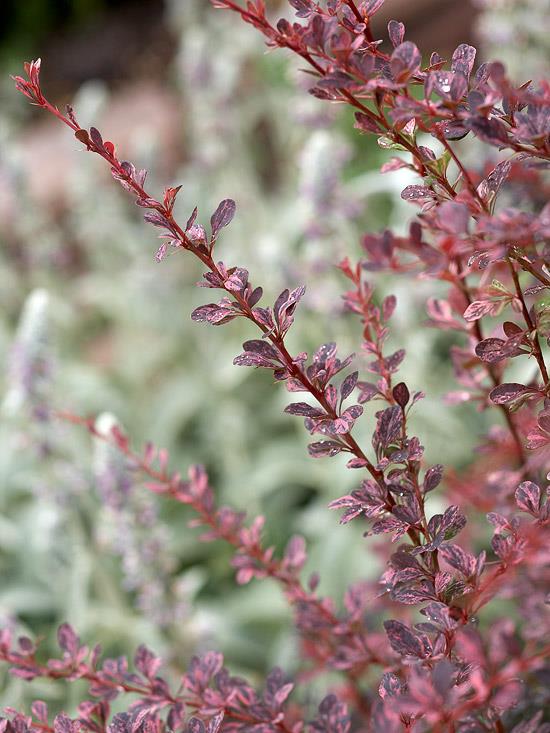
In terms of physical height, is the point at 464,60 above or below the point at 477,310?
above

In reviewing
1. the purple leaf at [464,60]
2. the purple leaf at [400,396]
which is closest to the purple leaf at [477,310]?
the purple leaf at [400,396]

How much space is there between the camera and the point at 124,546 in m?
2.05

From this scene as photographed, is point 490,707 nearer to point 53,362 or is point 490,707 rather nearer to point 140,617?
point 53,362

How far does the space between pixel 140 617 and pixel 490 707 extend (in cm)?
201

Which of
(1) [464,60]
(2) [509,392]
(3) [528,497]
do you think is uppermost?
(1) [464,60]

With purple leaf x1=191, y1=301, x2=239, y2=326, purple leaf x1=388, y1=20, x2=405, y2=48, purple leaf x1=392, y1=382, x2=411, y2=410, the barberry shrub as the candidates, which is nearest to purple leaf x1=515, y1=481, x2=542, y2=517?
the barberry shrub

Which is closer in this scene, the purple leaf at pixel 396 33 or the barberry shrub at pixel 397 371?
the barberry shrub at pixel 397 371

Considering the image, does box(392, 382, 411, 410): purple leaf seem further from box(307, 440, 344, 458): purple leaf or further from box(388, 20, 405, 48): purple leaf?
box(388, 20, 405, 48): purple leaf

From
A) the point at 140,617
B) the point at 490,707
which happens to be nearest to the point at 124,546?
the point at 140,617

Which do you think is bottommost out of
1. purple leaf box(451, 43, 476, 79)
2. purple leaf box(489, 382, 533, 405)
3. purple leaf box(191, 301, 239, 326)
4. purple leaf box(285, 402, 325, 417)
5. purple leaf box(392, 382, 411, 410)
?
purple leaf box(285, 402, 325, 417)

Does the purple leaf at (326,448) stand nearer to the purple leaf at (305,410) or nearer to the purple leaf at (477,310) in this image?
the purple leaf at (305,410)

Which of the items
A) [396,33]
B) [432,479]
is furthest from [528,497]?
[396,33]

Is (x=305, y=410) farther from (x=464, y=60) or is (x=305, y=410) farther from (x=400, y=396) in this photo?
(x=464, y=60)

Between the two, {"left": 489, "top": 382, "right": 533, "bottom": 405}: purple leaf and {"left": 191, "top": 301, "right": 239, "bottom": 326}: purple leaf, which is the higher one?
{"left": 191, "top": 301, "right": 239, "bottom": 326}: purple leaf
